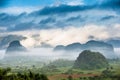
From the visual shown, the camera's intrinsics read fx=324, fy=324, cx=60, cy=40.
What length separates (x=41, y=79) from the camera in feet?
297

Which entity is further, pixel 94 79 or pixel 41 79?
pixel 94 79

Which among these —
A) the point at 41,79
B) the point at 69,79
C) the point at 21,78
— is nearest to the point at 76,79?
the point at 69,79

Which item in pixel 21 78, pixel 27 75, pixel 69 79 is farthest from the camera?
pixel 69 79

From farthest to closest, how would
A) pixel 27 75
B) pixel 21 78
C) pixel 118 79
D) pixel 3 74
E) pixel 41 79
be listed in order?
pixel 118 79
pixel 41 79
pixel 27 75
pixel 21 78
pixel 3 74

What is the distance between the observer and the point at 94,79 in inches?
→ 6344

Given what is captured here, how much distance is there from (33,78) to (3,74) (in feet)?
57.0

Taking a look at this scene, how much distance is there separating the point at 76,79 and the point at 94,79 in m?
12.8

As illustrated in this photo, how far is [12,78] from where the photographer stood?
236 feet

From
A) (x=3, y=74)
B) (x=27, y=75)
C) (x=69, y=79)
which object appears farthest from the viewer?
(x=69, y=79)

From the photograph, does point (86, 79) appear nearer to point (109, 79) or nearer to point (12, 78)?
point (109, 79)

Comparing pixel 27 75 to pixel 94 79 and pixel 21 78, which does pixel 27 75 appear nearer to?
pixel 21 78

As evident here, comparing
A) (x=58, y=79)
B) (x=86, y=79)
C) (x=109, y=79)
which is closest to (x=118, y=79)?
(x=109, y=79)

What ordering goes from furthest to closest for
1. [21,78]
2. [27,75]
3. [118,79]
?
[118,79]
[27,75]
[21,78]

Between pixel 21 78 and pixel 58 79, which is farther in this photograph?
pixel 58 79
